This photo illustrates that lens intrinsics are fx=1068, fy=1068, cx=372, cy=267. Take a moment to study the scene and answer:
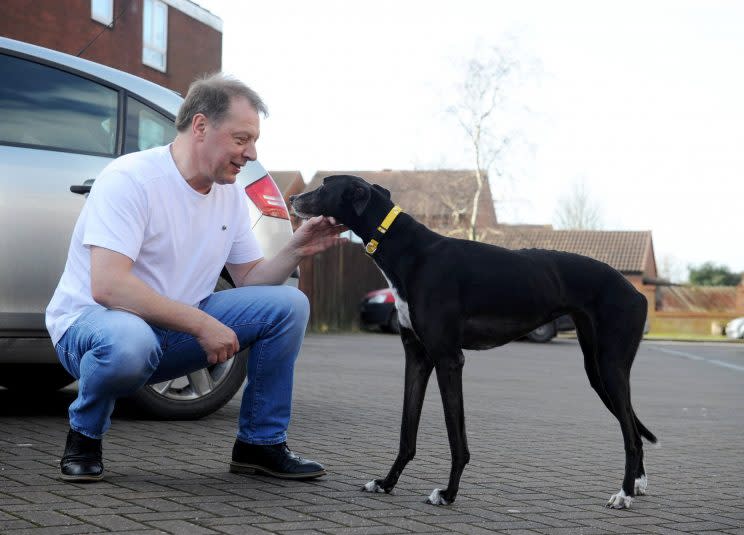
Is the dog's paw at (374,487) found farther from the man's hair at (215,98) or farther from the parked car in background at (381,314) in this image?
the parked car in background at (381,314)

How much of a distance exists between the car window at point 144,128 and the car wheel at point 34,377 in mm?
1721

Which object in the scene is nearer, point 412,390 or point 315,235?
point 412,390

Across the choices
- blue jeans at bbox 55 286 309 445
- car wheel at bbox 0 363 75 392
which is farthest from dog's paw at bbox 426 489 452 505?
car wheel at bbox 0 363 75 392

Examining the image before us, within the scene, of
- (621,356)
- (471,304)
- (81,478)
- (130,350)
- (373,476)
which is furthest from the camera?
(373,476)

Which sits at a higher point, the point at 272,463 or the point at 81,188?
the point at 81,188

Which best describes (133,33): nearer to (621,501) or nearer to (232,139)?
(232,139)

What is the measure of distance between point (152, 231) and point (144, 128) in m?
2.15

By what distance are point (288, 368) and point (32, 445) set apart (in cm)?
152

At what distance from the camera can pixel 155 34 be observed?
2825 centimetres

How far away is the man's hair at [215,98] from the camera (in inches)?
176

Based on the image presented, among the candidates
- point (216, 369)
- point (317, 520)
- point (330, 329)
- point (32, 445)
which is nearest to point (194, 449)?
point (32, 445)

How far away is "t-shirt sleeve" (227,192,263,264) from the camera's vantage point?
5030mm

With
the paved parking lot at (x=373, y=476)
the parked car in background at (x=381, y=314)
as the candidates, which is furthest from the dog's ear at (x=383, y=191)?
the parked car in background at (x=381, y=314)

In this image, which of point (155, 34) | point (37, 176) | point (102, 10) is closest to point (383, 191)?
point (37, 176)
